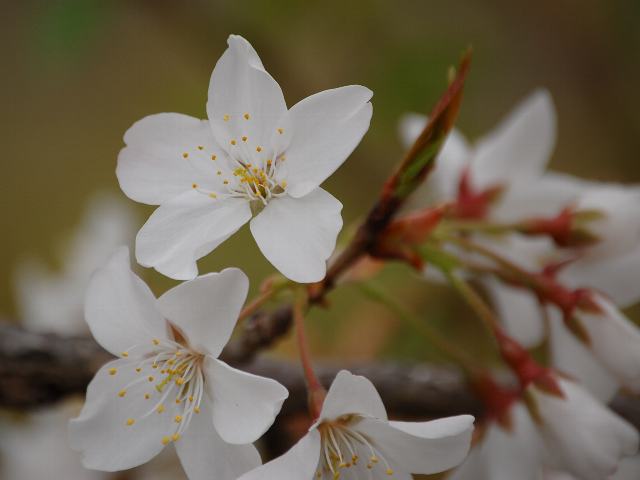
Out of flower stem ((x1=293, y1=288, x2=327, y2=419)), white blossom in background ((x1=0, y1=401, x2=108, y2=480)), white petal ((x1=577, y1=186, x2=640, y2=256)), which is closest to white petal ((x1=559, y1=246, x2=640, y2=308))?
white petal ((x1=577, y1=186, x2=640, y2=256))

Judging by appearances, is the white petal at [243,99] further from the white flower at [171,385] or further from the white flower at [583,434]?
Result: the white flower at [583,434]

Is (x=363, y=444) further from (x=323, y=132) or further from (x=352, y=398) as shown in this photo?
(x=323, y=132)

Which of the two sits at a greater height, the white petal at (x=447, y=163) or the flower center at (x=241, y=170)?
the flower center at (x=241, y=170)

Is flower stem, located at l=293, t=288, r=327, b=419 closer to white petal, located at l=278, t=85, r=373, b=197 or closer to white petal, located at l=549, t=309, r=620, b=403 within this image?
white petal, located at l=278, t=85, r=373, b=197

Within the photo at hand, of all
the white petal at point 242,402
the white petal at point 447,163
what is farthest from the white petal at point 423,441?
the white petal at point 447,163

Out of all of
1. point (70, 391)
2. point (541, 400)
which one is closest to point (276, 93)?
point (541, 400)
